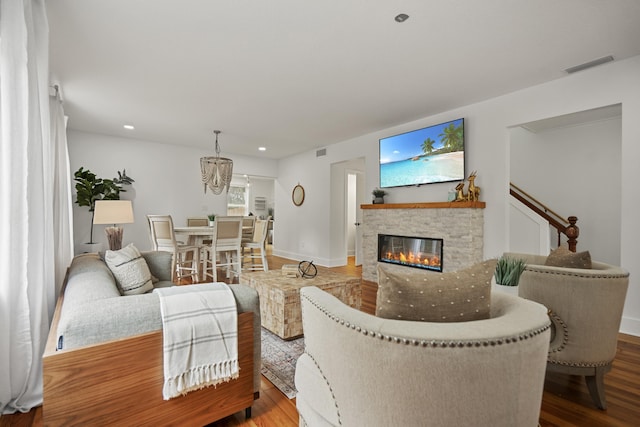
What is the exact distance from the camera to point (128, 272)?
6.81 feet

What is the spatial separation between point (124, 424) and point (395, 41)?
2901 mm


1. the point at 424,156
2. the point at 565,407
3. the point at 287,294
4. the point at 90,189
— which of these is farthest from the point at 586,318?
the point at 90,189

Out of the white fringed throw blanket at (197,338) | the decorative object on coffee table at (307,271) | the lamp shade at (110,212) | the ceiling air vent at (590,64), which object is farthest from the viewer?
the lamp shade at (110,212)

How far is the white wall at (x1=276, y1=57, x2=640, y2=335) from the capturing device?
2.73m

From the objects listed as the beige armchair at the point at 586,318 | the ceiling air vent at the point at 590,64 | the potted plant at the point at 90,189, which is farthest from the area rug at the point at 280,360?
the potted plant at the point at 90,189

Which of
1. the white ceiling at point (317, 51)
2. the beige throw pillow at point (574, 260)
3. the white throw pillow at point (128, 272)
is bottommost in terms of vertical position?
the white throw pillow at point (128, 272)

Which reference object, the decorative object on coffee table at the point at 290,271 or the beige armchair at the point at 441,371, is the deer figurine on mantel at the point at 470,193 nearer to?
Result: the decorative object on coffee table at the point at 290,271

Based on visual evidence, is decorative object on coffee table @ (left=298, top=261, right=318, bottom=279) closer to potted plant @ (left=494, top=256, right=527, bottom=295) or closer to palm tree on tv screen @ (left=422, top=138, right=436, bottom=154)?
potted plant @ (left=494, top=256, right=527, bottom=295)

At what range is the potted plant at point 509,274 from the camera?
182 centimetres

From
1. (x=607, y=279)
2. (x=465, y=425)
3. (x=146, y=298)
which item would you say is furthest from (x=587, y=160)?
(x=146, y=298)

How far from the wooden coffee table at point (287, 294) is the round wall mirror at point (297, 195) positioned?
3957mm

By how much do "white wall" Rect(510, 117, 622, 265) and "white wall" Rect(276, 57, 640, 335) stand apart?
8.6 inches

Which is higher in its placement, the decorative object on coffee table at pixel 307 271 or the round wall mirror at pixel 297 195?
the round wall mirror at pixel 297 195

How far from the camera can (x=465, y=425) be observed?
2.49 ft
